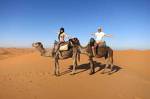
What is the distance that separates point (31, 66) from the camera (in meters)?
→ 21.0


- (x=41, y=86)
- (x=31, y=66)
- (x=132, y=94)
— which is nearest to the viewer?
(x=132, y=94)

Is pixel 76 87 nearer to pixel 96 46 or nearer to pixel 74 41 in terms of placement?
pixel 96 46

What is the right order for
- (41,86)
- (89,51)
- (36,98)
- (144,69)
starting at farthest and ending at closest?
1. (144,69)
2. (89,51)
3. (41,86)
4. (36,98)

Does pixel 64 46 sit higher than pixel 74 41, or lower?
lower

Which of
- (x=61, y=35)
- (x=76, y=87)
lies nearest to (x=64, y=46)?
(x=61, y=35)

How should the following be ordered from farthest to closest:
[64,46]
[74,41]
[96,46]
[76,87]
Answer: [74,41] → [96,46] → [64,46] → [76,87]

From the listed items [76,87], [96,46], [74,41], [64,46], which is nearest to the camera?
[76,87]

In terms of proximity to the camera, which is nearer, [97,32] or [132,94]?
[132,94]

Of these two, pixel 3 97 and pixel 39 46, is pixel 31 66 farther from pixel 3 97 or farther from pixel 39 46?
pixel 3 97

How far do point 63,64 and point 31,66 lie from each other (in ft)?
9.19

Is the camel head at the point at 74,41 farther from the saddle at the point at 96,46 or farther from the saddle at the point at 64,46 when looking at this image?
the saddle at the point at 96,46

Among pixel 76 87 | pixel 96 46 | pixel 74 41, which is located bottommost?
pixel 76 87

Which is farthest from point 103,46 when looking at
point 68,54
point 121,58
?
point 121,58

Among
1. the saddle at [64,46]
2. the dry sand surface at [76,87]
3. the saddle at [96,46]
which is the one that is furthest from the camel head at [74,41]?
the dry sand surface at [76,87]
